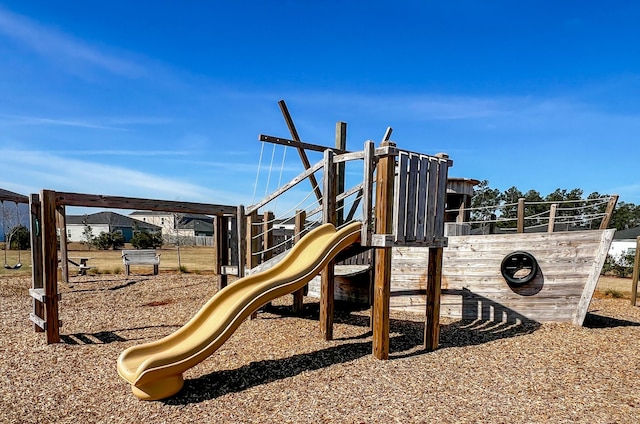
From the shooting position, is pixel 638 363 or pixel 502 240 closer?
pixel 638 363

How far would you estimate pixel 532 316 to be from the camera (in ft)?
26.3

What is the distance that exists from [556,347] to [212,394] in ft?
17.8

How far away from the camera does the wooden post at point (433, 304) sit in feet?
20.7

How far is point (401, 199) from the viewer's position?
5793 millimetres

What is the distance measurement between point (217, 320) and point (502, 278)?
611 cm

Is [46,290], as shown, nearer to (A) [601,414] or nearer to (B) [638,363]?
(A) [601,414]

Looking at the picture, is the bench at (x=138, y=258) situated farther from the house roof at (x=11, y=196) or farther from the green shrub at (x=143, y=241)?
the green shrub at (x=143, y=241)

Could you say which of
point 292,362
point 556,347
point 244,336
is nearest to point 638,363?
point 556,347

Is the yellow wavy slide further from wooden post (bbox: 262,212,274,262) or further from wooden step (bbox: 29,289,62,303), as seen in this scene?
wooden step (bbox: 29,289,62,303)

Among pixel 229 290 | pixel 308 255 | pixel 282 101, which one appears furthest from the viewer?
pixel 282 101

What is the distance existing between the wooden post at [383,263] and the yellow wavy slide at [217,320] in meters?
0.55

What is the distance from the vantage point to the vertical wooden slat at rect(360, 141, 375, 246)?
5.80 metres

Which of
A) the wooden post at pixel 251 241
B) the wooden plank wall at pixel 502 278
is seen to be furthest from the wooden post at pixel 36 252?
the wooden plank wall at pixel 502 278

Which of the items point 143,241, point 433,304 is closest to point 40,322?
point 433,304
